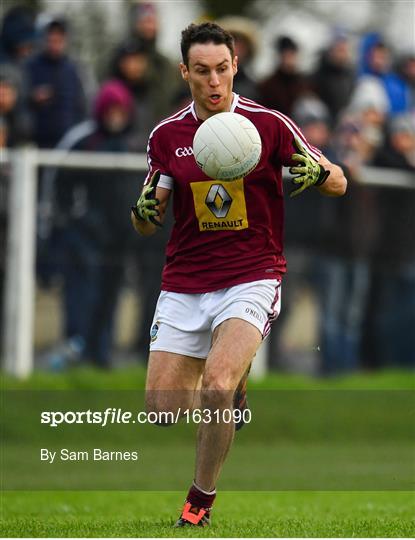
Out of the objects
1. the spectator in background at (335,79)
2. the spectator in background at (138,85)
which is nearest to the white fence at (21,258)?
the spectator in background at (138,85)

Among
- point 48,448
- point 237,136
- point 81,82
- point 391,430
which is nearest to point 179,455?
point 48,448

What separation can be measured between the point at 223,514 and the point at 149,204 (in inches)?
88.6

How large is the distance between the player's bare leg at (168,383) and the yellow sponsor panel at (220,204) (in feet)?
2.93

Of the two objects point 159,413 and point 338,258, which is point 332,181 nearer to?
point 159,413

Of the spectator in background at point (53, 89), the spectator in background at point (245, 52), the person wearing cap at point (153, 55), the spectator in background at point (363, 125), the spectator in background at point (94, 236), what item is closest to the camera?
the spectator in background at point (94, 236)

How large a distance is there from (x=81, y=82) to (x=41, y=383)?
3446 millimetres

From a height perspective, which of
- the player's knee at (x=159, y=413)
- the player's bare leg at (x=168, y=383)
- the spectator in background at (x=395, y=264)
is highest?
the player's bare leg at (x=168, y=383)

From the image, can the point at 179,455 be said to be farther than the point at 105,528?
Yes

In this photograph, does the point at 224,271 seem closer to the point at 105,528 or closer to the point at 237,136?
the point at 237,136

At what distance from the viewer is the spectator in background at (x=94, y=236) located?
15.0 m

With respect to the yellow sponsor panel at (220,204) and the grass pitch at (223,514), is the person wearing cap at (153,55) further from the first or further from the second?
the yellow sponsor panel at (220,204)

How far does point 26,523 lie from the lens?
877 cm

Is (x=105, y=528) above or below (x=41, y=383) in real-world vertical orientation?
above

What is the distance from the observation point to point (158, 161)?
29.7 feet
